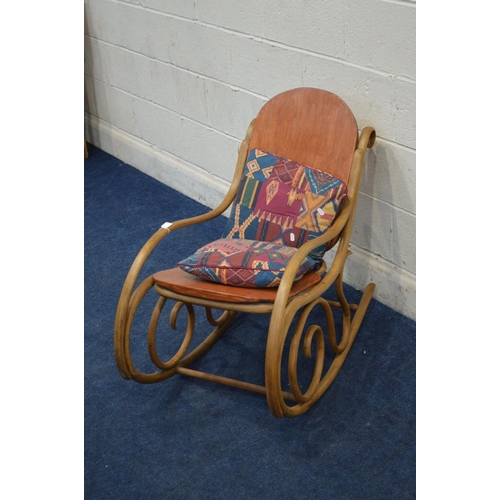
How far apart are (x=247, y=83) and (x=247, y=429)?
1328 millimetres

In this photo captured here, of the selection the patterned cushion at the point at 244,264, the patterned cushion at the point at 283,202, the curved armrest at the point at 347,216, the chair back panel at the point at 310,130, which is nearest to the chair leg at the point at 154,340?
the patterned cushion at the point at 244,264

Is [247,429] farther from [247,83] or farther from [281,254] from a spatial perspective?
[247,83]

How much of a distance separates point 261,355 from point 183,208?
1122 mm

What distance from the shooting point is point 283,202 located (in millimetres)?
2256

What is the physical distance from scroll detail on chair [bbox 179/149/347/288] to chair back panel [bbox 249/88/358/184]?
0.05m

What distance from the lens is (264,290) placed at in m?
1.98

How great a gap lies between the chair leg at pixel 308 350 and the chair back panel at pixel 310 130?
1.25 feet

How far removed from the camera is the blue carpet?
194 cm

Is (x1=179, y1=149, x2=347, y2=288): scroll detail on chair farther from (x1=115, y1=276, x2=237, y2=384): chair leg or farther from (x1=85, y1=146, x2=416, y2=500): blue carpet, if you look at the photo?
(x1=85, y1=146, x2=416, y2=500): blue carpet

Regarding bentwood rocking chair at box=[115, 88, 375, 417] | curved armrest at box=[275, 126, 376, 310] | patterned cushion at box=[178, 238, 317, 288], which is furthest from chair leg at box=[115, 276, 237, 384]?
curved armrest at box=[275, 126, 376, 310]

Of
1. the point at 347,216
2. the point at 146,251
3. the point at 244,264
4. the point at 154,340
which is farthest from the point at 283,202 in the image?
the point at 154,340

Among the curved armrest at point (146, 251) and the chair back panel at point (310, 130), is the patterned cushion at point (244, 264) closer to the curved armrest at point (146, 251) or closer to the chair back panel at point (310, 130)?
the curved armrest at point (146, 251)

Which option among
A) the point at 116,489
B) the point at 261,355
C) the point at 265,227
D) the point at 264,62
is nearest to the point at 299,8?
the point at 264,62
